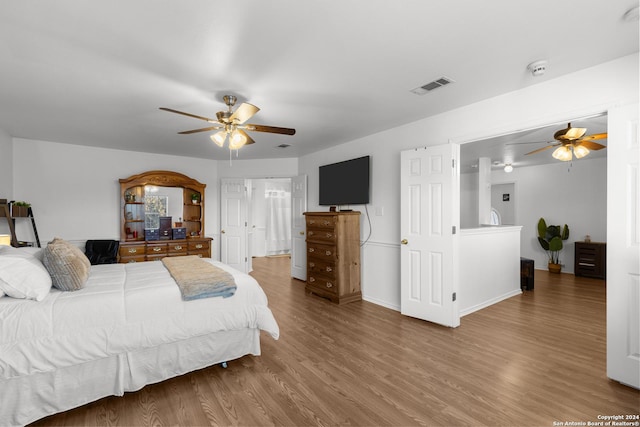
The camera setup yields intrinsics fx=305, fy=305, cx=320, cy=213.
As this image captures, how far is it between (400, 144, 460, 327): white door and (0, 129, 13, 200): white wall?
5.37 m

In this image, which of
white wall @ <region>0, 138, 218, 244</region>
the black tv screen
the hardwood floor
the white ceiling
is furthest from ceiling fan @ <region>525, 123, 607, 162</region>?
white wall @ <region>0, 138, 218, 244</region>

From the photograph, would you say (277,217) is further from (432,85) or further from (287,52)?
(287,52)

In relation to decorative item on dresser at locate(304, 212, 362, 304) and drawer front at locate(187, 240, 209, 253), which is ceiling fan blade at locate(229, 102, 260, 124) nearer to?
decorative item on dresser at locate(304, 212, 362, 304)

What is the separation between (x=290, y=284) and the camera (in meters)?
5.59

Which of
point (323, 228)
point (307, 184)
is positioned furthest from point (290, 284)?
point (307, 184)

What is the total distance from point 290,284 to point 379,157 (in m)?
2.78

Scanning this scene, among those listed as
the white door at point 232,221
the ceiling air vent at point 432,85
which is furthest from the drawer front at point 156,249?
the ceiling air vent at point 432,85

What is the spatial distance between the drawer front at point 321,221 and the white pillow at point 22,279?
3.16 m

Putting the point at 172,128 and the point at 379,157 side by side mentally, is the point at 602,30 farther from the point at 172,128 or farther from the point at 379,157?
the point at 172,128

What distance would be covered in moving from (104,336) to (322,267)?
3.06 m

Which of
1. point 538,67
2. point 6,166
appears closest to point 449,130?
point 538,67

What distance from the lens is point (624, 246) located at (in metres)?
2.25

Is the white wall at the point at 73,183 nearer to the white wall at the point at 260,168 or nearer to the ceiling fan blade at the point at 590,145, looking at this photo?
the white wall at the point at 260,168

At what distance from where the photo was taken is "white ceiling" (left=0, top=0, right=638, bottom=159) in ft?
5.81
